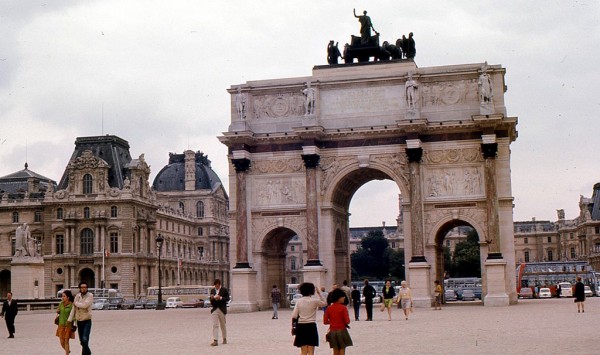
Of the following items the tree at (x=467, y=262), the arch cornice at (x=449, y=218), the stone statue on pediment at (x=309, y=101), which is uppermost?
the stone statue on pediment at (x=309, y=101)

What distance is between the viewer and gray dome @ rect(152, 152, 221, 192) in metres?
131

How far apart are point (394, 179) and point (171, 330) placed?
20424 millimetres

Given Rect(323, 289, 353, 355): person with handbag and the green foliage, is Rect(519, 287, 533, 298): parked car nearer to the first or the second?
Rect(323, 289, 353, 355): person with handbag

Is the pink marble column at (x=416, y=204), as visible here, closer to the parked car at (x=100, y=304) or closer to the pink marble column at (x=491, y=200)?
the pink marble column at (x=491, y=200)

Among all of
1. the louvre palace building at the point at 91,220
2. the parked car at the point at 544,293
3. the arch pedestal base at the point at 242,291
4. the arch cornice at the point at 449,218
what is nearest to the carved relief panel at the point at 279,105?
the arch pedestal base at the point at 242,291

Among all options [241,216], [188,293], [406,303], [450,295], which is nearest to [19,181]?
[188,293]

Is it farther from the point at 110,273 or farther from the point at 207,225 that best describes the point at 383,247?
the point at 110,273

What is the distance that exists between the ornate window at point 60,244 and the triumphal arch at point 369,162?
51.2 metres

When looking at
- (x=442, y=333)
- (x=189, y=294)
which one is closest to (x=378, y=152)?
(x=442, y=333)

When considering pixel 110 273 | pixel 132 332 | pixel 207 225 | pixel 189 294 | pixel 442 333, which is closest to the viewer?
pixel 442 333

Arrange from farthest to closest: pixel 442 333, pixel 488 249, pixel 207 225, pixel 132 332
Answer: pixel 207 225
pixel 488 249
pixel 132 332
pixel 442 333

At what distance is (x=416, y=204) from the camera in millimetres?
47125

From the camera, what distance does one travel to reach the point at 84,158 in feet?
321

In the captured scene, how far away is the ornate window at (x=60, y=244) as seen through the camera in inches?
3829
